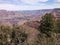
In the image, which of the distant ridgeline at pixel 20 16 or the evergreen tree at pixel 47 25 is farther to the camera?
the distant ridgeline at pixel 20 16

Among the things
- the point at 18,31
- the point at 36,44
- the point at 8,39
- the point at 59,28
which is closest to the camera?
the point at 36,44

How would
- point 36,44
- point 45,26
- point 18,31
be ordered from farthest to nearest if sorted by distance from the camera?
1. point 45,26
2. point 18,31
3. point 36,44

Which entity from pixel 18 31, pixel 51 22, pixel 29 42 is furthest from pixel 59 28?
pixel 29 42

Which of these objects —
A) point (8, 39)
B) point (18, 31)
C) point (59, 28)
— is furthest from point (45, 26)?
point (8, 39)

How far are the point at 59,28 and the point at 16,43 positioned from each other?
22.6 meters

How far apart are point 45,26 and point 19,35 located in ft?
52.4

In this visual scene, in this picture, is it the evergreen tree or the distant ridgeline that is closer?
the evergreen tree

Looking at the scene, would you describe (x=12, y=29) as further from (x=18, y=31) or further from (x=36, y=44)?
(x=36, y=44)

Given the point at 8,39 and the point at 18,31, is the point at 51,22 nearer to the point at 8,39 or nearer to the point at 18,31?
the point at 18,31

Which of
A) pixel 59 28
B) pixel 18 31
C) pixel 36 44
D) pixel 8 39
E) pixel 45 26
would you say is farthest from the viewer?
pixel 59 28

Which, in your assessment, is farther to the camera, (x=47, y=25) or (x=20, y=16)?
(x=20, y=16)

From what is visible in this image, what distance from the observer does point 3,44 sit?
837 inches

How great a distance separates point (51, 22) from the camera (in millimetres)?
38281

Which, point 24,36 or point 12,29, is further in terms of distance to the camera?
point 12,29
